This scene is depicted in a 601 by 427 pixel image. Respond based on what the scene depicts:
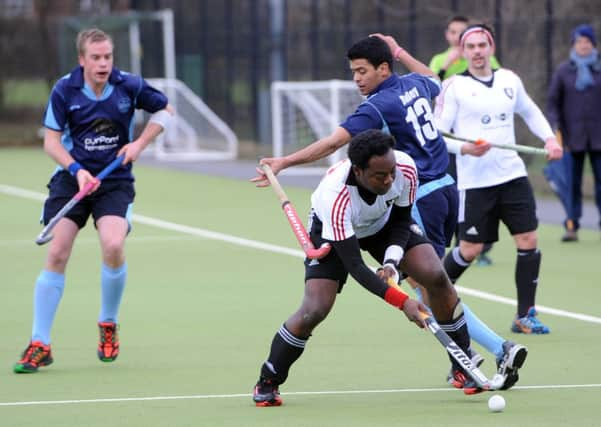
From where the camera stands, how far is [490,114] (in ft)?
30.0

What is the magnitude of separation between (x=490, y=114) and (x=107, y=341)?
9.38 ft

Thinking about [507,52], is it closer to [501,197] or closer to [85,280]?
[85,280]

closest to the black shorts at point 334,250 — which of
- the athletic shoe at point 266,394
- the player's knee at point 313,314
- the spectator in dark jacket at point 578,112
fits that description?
the player's knee at point 313,314

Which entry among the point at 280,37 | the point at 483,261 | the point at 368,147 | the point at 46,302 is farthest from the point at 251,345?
the point at 280,37

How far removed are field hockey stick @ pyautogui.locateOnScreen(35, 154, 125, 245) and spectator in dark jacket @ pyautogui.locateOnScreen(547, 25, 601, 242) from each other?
21.8ft

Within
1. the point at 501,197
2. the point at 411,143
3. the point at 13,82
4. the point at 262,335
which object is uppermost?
the point at 411,143

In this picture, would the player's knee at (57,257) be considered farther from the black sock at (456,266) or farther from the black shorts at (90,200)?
the black sock at (456,266)

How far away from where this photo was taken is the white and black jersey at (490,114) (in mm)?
9125

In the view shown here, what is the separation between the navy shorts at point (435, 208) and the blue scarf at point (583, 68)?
678 centimetres

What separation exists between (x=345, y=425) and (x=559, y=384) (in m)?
1.45

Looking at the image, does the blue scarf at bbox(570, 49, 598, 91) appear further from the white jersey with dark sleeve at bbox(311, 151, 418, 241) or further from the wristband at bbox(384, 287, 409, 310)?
the wristband at bbox(384, 287, 409, 310)

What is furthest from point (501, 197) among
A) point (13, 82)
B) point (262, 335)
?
point (13, 82)

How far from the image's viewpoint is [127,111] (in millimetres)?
8344

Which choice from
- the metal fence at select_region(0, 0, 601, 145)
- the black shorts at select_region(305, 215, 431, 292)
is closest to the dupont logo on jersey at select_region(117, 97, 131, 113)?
the black shorts at select_region(305, 215, 431, 292)
